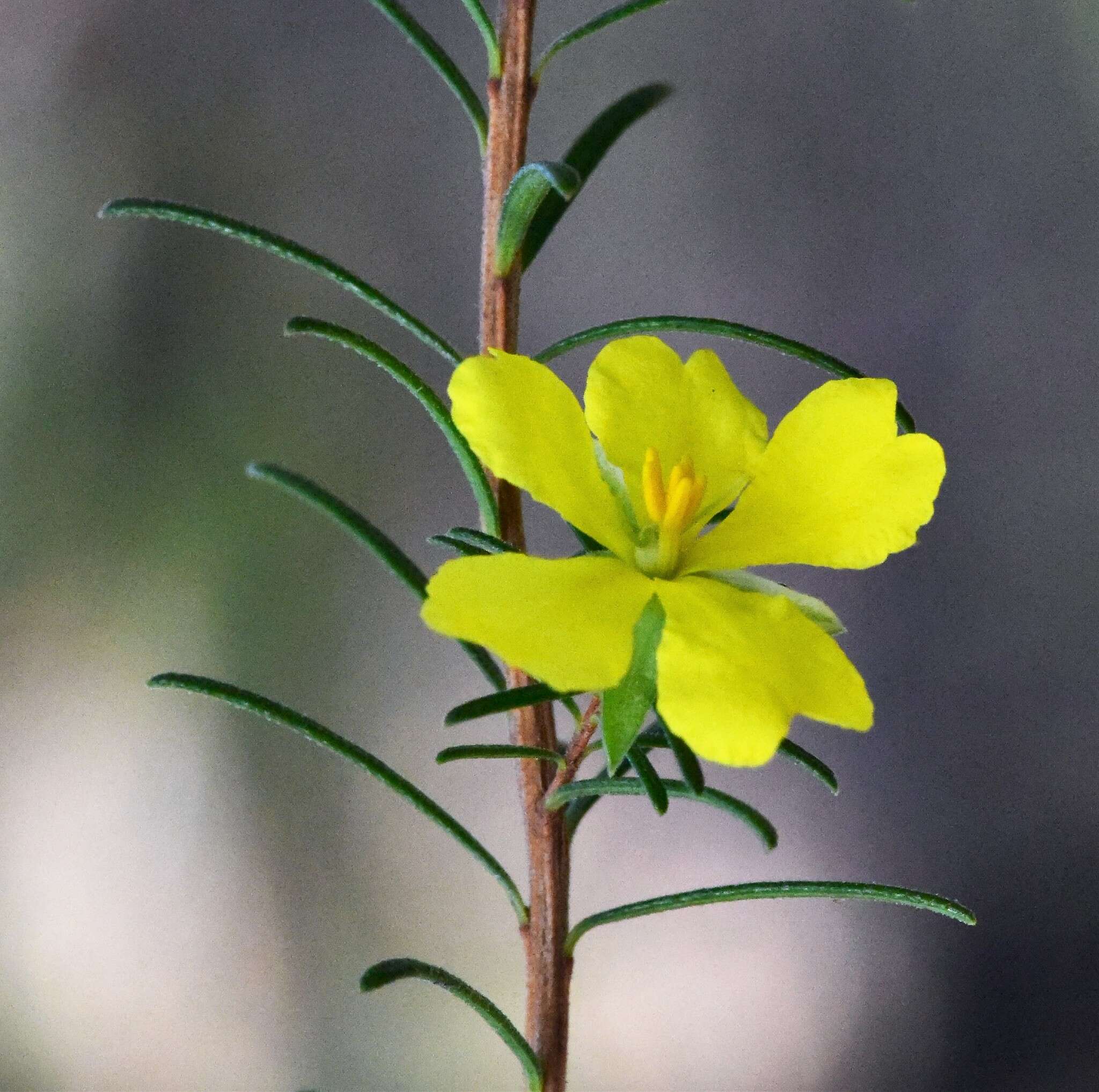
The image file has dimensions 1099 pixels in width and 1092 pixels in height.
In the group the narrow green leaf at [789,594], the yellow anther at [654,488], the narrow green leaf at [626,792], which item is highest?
the yellow anther at [654,488]

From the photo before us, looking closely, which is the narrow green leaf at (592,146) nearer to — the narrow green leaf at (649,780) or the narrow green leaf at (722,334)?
the narrow green leaf at (722,334)

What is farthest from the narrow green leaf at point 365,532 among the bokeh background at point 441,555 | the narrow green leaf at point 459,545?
the bokeh background at point 441,555

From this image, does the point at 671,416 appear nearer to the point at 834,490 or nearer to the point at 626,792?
the point at 834,490

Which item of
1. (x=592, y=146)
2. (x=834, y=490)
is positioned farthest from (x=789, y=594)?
(x=592, y=146)

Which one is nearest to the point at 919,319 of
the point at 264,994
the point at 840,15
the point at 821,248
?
the point at 821,248

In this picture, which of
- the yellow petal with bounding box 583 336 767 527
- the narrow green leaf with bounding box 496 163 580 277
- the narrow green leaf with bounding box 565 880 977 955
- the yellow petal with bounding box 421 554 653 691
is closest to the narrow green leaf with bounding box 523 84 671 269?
the narrow green leaf with bounding box 496 163 580 277

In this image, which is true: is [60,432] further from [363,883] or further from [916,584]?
[916,584]
